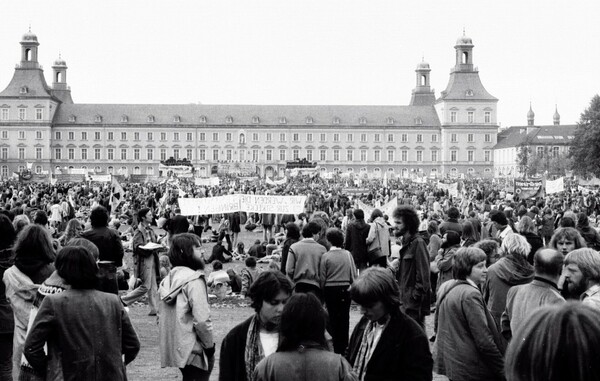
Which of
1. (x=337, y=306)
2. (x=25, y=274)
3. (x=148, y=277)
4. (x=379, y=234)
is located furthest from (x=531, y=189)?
(x=25, y=274)

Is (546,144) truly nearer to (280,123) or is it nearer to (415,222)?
(280,123)

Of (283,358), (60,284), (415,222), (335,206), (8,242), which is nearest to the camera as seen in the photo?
(283,358)

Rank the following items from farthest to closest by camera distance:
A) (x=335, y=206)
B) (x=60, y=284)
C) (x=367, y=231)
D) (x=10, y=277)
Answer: (x=335, y=206) → (x=367, y=231) → (x=10, y=277) → (x=60, y=284)

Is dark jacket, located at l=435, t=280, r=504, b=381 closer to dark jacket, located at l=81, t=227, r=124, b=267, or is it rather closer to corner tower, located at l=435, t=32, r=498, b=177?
dark jacket, located at l=81, t=227, r=124, b=267

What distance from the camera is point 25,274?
6145 mm

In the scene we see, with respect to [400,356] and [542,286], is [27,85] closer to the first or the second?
[542,286]

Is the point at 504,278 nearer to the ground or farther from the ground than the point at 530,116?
nearer to the ground

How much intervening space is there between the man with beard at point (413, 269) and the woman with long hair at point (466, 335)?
6.78ft

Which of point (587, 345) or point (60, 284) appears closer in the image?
point (587, 345)

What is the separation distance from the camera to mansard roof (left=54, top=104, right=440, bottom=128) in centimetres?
10694

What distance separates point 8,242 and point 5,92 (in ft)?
340

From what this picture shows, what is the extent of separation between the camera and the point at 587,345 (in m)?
2.22

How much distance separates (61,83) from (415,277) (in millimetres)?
118618

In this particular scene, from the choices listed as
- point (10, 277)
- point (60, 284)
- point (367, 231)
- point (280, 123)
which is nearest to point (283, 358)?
point (60, 284)
